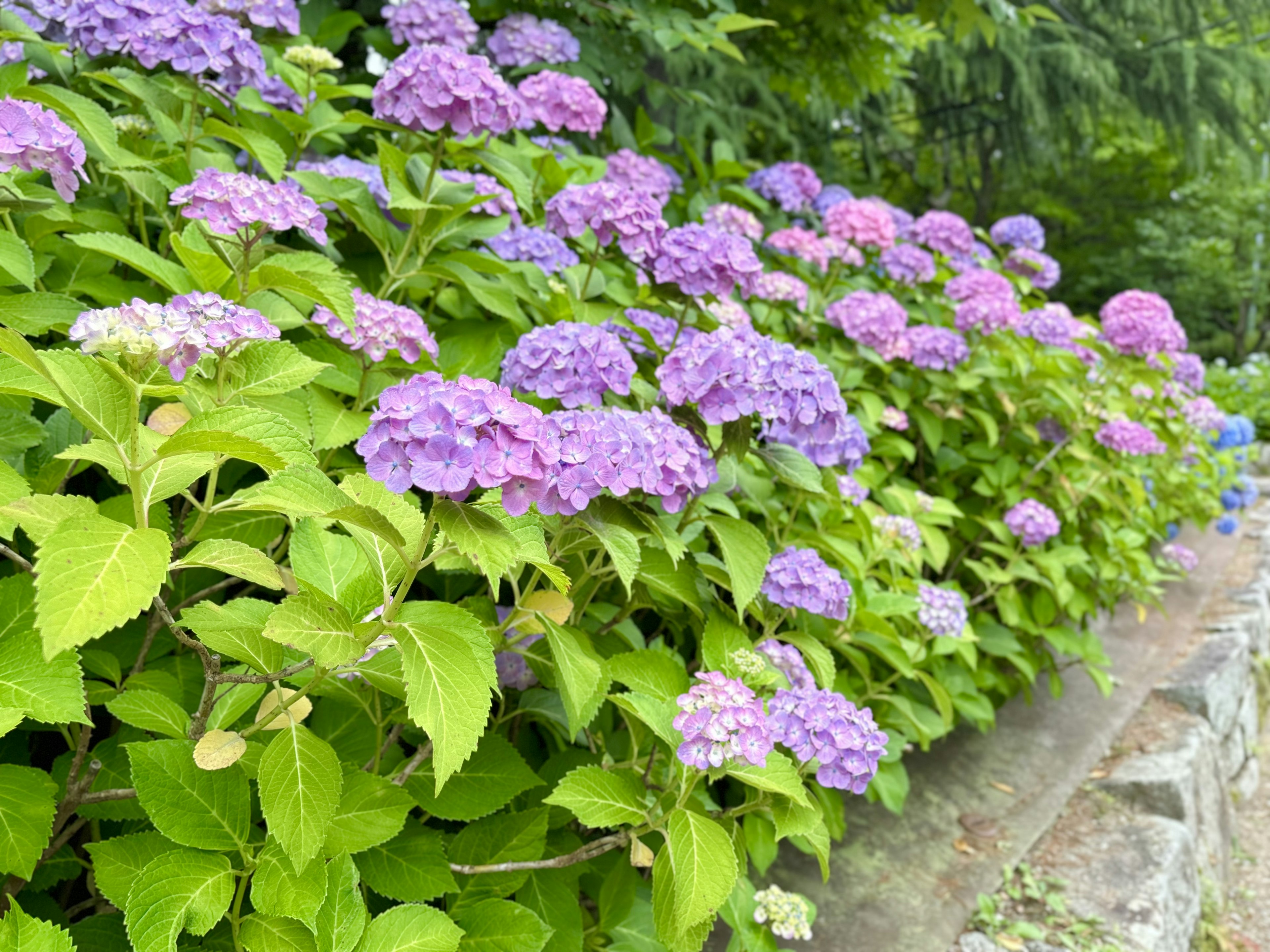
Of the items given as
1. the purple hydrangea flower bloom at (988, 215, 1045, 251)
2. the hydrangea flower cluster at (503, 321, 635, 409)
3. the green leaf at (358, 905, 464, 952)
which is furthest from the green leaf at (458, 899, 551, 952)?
the purple hydrangea flower bloom at (988, 215, 1045, 251)

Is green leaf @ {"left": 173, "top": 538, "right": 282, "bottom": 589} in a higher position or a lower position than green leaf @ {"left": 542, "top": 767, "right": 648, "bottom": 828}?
higher

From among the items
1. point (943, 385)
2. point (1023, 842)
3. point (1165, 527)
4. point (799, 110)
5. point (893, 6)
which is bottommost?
point (1023, 842)

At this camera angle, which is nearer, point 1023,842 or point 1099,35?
point 1023,842

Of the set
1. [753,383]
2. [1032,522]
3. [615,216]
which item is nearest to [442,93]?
[615,216]

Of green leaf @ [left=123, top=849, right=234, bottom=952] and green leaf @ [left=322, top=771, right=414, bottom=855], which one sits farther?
green leaf @ [left=322, top=771, right=414, bottom=855]

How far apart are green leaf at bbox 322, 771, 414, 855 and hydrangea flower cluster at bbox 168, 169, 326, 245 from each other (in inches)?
35.0

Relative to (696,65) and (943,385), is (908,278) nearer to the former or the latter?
(943,385)

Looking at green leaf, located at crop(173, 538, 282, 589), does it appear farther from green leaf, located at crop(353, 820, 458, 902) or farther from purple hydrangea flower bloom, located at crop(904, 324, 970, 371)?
purple hydrangea flower bloom, located at crop(904, 324, 970, 371)

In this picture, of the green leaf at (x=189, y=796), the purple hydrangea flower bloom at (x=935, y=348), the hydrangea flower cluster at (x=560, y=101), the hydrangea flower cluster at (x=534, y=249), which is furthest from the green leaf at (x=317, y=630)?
the purple hydrangea flower bloom at (x=935, y=348)

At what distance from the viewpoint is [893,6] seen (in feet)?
15.7

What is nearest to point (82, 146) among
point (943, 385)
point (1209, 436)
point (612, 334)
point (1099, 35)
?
point (612, 334)

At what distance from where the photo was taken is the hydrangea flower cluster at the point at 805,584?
5.99 feet

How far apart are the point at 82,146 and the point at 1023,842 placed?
3176 millimetres

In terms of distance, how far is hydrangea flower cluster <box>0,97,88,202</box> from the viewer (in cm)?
125
